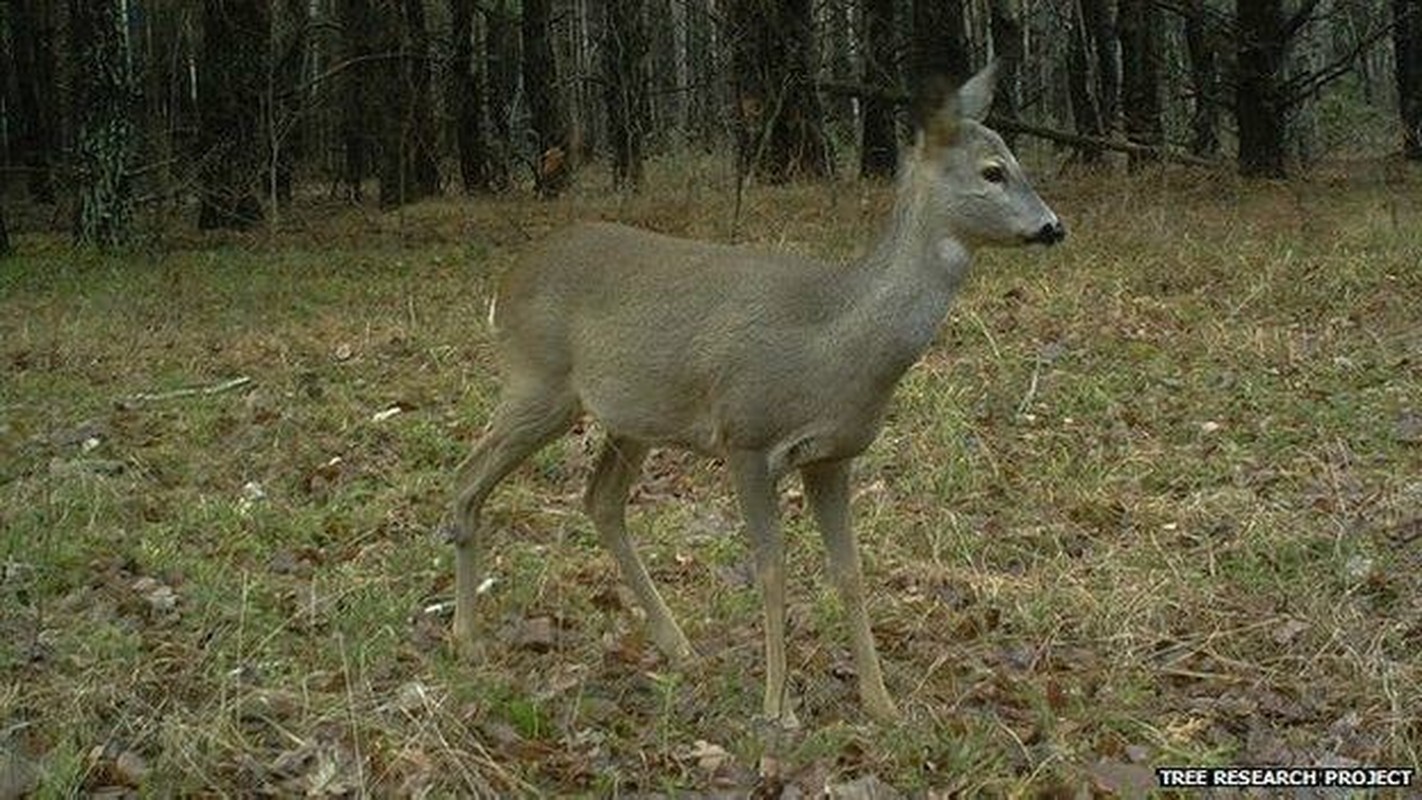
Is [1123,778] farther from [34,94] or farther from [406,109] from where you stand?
[34,94]

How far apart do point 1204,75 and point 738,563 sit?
15.0m

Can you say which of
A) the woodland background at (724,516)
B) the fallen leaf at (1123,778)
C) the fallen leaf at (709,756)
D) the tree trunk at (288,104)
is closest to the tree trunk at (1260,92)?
the woodland background at (724,516)

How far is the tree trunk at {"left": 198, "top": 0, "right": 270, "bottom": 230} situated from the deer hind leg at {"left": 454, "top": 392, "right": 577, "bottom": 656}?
519 inches

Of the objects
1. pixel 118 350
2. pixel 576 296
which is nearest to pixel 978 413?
pixel 576 296

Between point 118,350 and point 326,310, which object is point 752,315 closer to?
point 118,350

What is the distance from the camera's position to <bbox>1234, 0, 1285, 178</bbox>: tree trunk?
55.9ft

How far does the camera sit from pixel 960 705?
5164mm

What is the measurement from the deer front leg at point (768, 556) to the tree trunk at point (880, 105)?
12.3m

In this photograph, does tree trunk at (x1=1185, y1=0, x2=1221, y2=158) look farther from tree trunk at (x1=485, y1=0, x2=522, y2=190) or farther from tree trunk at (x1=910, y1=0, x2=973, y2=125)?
tree trunk at (x1=485, y1=0, x2=522, y2=190)

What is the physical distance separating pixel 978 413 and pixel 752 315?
3349 mm

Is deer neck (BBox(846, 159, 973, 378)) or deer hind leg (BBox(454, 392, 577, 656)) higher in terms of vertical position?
deer neck (BBox(846, 159, 973, 378))

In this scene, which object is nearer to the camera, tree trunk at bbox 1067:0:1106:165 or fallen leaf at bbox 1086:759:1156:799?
fallen leaf at bbox 1086:759:1156:799

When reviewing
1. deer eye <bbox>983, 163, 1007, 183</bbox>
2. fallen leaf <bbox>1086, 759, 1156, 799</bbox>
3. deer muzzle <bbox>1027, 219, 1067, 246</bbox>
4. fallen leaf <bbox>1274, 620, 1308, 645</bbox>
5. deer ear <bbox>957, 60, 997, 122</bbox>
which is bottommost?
fallen leaf <bbox>1086, 759, 1156, 799</bbox>

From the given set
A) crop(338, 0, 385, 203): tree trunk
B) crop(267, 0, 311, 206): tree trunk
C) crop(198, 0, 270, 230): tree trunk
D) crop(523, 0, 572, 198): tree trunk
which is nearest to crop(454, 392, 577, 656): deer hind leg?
crop(267, 0, 311, 206): tree trunk
